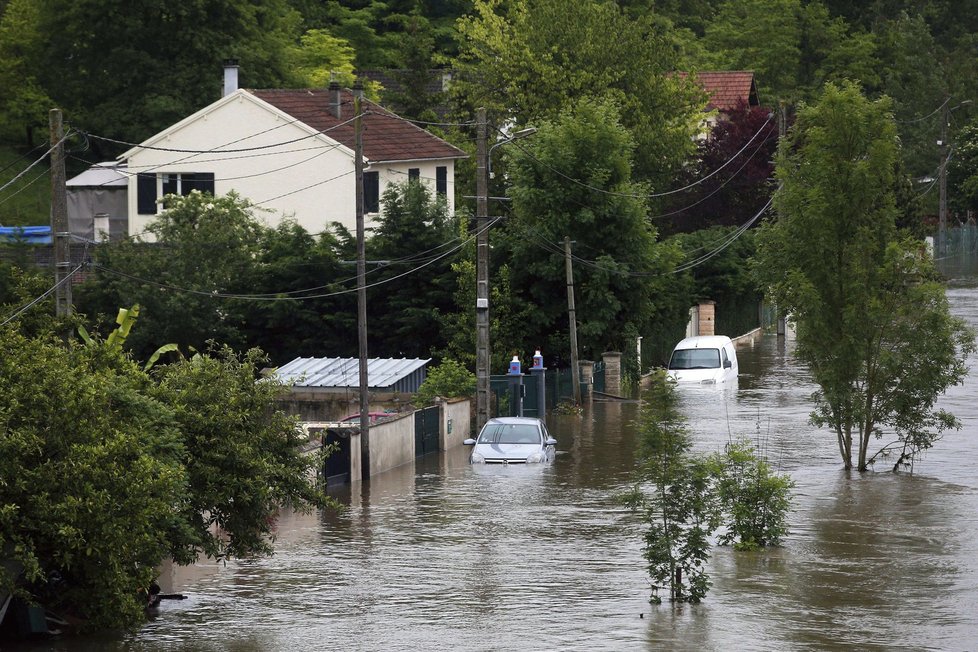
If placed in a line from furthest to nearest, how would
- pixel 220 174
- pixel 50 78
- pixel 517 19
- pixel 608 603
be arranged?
pixel 50 78, pixel 517 19, pixel 220 174, pixel 608 603

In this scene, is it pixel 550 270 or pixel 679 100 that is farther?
pixel 679 100

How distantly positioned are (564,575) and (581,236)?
25318 millimetres

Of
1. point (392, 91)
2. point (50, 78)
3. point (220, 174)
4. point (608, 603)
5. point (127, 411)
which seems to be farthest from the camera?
point (392, 91)

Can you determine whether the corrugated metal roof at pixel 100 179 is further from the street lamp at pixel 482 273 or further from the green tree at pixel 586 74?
the street lamp at pixel 482 273

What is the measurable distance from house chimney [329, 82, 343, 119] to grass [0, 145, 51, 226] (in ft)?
42.2

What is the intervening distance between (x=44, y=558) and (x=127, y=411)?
211 cm

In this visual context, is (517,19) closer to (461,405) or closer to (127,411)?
(461,405)

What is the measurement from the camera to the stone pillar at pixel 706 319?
5922 centimetres

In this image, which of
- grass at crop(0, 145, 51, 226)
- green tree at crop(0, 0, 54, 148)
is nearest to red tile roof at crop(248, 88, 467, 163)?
grass at crop(0, 145, 51, 226)

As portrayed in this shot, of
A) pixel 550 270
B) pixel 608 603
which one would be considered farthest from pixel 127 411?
pixel 550 270

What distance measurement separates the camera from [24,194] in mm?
69188

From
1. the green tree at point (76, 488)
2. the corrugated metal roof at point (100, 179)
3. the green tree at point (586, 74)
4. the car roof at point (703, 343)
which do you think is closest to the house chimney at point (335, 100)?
the corrugated metal roof at point (100, 179)

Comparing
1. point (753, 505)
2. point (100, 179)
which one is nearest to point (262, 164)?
point (100, 179)

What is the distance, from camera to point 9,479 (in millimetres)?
17875
